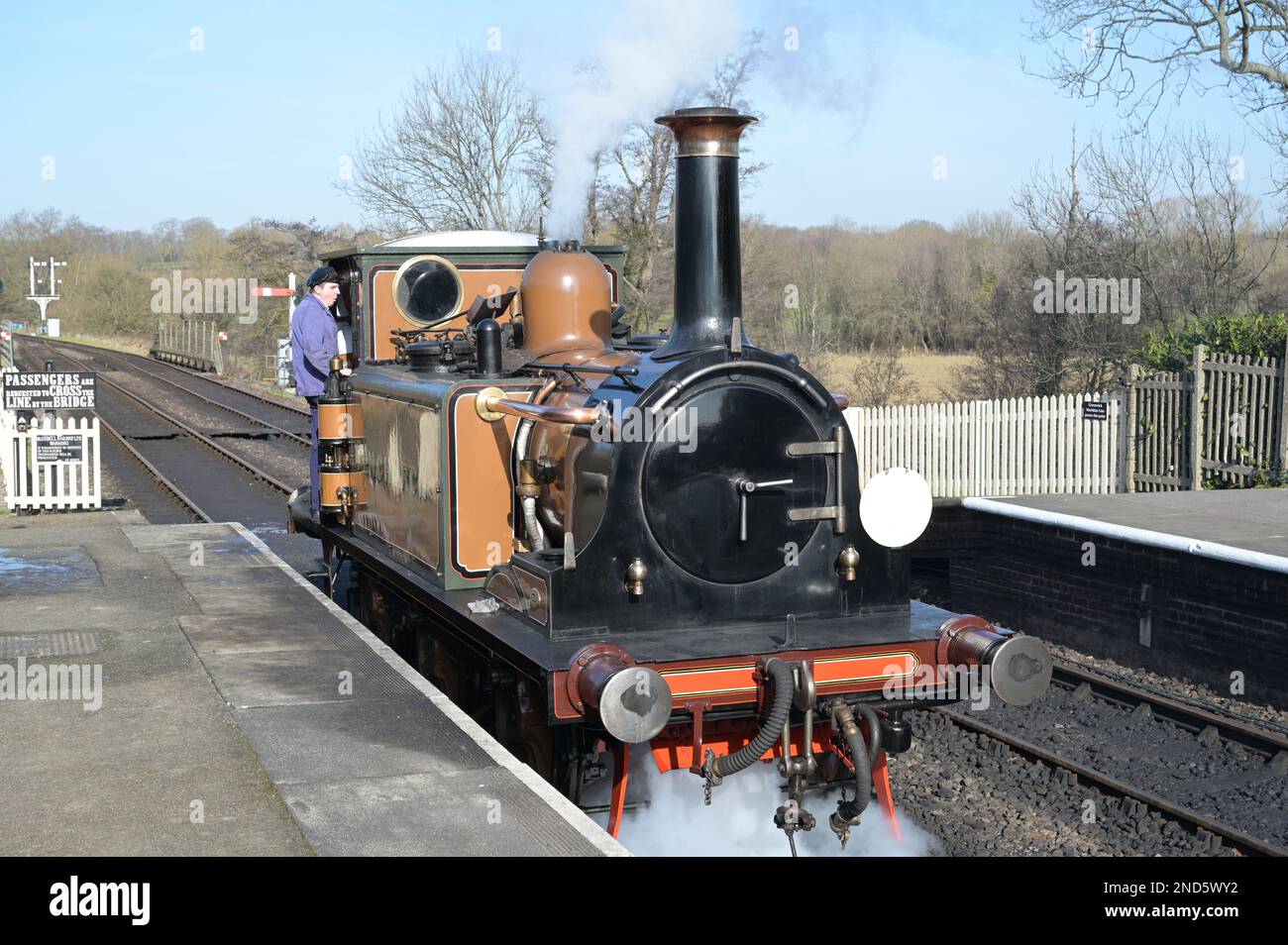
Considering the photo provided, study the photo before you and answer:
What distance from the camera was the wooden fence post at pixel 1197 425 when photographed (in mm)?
14102

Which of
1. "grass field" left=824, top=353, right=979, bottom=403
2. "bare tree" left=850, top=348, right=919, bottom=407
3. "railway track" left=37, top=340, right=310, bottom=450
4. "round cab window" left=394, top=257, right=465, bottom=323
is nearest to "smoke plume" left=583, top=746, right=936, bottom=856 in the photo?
"round cab window" left=394, top=257, right=465, bottom=323

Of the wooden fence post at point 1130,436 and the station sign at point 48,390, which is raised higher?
the station sign at point 48,390

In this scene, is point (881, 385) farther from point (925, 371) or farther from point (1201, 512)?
point (1201, 512)

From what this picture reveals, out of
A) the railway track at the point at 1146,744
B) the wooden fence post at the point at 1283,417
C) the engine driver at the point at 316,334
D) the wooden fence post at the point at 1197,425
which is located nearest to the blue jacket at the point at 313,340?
the engine driver at the point at 316,334

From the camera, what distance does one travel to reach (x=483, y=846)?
4426 mm

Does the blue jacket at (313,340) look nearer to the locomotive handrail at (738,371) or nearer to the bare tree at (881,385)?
the locomotive handrail at (738,371)

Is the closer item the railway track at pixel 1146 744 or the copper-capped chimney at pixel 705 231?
the copper-capped chimney at pixel 705 231

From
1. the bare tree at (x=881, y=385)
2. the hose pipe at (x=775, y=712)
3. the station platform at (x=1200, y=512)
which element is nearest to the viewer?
the hose pipe at (x=775, y=712)

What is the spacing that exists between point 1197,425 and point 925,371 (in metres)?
14.4

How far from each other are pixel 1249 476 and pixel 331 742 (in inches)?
446

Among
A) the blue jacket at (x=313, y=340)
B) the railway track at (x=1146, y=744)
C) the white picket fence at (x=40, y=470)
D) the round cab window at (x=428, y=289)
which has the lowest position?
the railway track at (x=1146, y=744)

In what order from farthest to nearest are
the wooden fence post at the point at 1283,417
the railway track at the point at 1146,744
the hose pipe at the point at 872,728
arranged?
the wooden fence post at the point at 1283,417
the railway track at the point at 1146,744
the hose pipe at the point at 872,728

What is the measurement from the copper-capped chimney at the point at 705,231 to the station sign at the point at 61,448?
9.68 m
